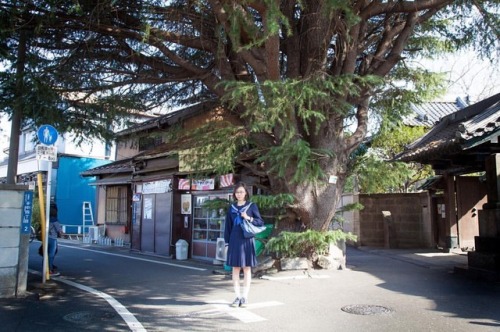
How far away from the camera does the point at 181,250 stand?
14.9m

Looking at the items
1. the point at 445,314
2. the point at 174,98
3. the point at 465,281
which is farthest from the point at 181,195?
the point at 445,314

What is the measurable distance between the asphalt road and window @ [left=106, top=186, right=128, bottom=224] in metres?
10.2

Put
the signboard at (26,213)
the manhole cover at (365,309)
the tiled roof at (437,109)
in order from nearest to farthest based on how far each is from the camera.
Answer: the manhole cover at (365,309)
the signboard at (26,213)
the tiled roof at (437,109)

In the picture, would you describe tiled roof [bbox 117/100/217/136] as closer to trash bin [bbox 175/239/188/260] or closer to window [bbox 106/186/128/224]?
trash bin [bbox 175/239/188/260]

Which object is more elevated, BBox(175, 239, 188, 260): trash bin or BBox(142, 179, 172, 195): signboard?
BBox(142, 179, 172, 195): signboard

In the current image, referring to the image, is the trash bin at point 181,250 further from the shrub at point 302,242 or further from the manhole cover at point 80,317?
the manhole cover at point 80,317

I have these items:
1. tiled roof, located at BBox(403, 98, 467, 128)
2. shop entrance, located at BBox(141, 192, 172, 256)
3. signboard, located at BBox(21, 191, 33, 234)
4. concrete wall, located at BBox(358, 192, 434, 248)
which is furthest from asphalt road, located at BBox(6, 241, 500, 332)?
tiled roof, located at BBox(403, 98, 467, 128)

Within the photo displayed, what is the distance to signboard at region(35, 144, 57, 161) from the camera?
9359 mm

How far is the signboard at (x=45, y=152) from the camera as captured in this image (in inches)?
368

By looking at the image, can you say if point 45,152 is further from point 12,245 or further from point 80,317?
point 80,317

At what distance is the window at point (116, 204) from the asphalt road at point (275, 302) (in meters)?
10.2

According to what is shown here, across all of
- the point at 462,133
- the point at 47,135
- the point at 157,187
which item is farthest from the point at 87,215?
the point at 462,133

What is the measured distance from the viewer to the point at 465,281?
8.90m

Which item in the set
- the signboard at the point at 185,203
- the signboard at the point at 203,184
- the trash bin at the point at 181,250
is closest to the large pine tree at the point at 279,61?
the signboard at the point at 203,184
